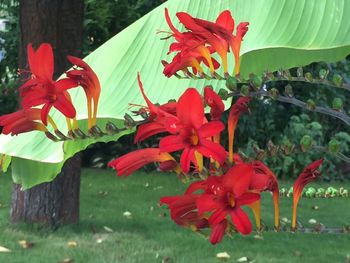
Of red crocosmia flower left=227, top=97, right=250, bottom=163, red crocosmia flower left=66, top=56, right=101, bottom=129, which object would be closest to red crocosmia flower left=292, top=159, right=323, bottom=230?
red crocosmia flower left=227, top=97, right=250, bottom=163

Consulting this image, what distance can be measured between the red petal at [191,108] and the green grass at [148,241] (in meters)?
2.78

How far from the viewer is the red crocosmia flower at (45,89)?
956 mm

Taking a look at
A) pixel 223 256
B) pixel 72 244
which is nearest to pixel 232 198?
pixel 223 256

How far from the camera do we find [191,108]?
861mm

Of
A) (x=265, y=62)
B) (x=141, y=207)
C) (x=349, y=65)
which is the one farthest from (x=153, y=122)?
(x=349, y=65)

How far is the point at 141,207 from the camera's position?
17.9 feet

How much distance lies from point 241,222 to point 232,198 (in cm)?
3

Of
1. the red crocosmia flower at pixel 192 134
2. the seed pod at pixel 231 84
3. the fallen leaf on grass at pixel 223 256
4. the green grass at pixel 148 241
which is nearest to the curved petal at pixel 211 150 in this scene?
the red crocosmia flower at pixel 192 134

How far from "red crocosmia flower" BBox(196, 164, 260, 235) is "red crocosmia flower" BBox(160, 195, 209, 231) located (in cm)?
5

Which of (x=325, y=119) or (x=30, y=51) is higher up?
(x=30, y=51)

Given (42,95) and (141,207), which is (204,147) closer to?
(42,95)

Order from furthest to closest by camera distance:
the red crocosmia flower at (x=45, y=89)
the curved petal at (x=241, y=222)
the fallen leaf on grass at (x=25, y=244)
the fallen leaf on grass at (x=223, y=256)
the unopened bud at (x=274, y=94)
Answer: the fallen leaf on grass at (x=25, y=244)
the fallen leaf on grass at (x=223, y=256)
the unopened bud at (x=274, y=94)
the red crocosmia flower at (x=45, y=89)
the curved petal at (x=241, y=222)

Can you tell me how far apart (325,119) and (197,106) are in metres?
→ 7.23

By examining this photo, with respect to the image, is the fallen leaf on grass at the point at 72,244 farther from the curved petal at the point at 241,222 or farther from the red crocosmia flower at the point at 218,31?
the curved petal at the point at 241,222
